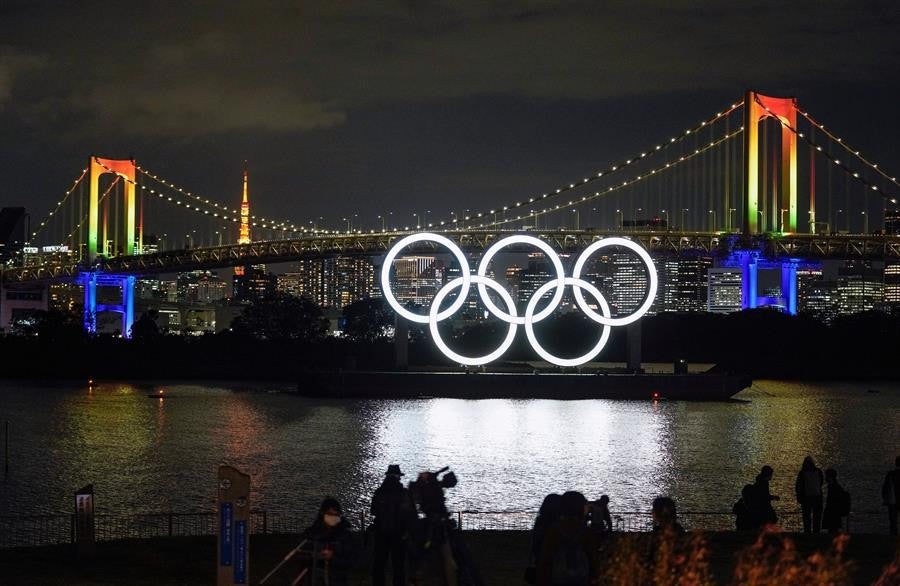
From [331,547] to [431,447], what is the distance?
69.4 feet

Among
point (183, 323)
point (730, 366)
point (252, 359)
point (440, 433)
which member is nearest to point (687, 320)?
point (730, 366)

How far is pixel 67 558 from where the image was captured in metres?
12.6

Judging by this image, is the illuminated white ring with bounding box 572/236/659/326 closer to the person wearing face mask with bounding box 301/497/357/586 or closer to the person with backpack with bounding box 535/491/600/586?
the person wearing face mask with bounding box 301/497/357/586

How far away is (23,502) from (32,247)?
80.0 meters

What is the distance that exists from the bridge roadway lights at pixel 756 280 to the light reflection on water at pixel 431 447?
1743 cm

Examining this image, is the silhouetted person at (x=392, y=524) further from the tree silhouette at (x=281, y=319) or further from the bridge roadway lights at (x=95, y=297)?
the tree silhouette at (x=281, y=319)

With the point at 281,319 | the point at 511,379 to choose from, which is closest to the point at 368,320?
the point at 281,319

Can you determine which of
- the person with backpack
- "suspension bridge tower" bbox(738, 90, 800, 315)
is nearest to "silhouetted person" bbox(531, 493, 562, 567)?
the person with backpack

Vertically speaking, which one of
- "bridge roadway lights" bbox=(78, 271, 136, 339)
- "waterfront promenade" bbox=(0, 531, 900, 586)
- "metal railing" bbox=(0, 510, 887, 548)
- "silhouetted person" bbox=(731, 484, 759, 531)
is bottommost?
"metal railing" bbox=(0, 510, 887, 548)

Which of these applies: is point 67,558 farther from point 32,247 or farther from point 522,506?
point 32,247

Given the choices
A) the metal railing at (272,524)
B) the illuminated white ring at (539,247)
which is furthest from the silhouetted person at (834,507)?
the illuminated white ring at (539,247)

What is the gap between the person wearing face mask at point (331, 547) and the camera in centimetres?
955

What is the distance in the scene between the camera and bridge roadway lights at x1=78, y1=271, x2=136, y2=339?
8131 centimetres

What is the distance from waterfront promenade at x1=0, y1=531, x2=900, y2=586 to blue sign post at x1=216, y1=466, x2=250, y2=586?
1299 millimetres
